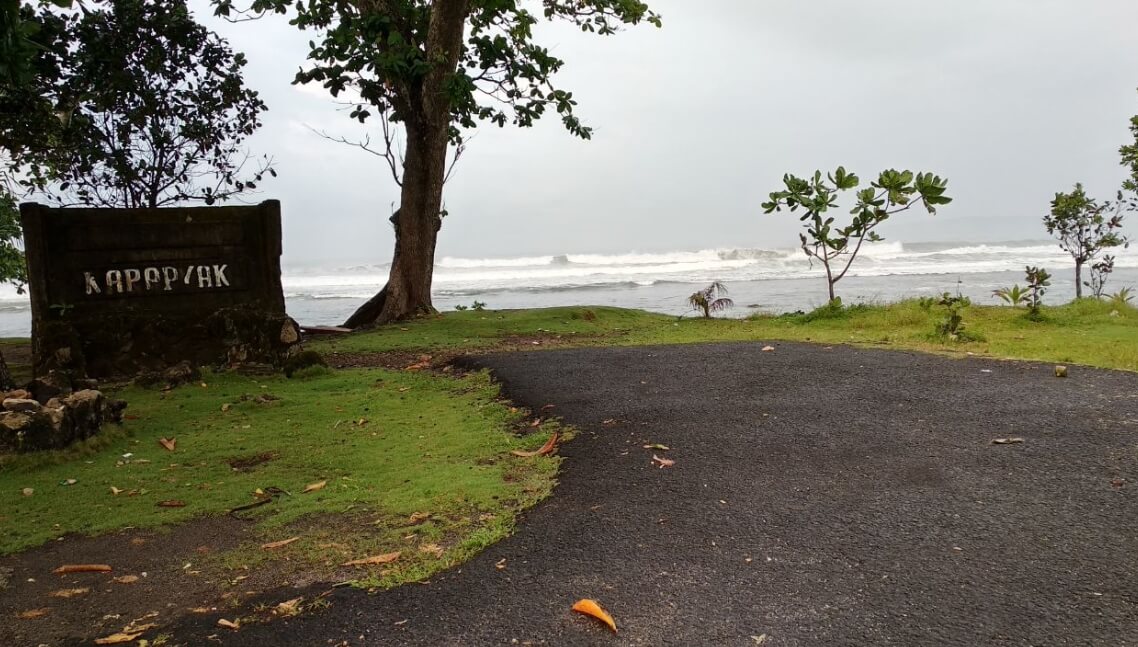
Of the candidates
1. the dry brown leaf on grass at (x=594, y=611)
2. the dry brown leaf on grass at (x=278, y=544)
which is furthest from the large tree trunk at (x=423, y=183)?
the dry brown leaf on grass at (x=594, y=611)

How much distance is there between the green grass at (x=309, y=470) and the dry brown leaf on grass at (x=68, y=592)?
1.84 feet

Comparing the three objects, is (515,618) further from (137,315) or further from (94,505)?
(137,315)

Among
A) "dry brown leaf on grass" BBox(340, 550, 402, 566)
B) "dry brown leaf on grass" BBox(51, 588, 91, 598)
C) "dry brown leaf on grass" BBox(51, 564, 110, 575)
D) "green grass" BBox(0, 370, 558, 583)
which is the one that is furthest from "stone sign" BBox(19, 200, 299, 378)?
"dry brown leaf on grass" BBox(340, 550, 402, 566)

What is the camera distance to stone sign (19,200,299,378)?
6.46 m

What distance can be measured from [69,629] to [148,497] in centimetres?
142

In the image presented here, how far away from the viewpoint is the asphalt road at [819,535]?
7.53 feet

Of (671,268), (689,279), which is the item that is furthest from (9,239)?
Result: (671,268)

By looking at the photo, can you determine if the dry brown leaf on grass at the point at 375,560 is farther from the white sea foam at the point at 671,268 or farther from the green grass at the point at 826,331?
the white sea foam at the point at 671,268

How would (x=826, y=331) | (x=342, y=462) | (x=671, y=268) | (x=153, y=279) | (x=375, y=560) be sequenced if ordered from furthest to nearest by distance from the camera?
(x=671, y=268)
(x=826, y=331)
(x=153, y=279)
(x=342, y=462)
(x=375, y=560)

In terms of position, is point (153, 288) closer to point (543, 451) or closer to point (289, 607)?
point (543, 451)

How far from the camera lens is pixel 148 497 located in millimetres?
3816

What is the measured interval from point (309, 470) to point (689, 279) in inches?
1044

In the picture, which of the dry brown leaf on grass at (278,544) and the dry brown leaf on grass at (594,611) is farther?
the dry brown leaf on grass at (278,544)

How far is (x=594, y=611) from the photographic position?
7.76 feet
